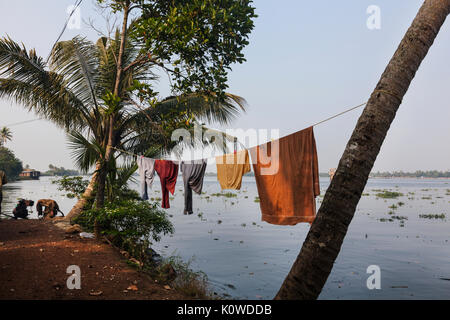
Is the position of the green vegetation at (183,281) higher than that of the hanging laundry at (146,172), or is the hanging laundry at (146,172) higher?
the hanging laundry at (146,172)

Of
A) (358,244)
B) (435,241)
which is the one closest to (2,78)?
(358,244)

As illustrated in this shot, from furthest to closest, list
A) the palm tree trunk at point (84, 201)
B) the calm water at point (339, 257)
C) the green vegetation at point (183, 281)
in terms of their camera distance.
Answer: the palm tree trunk at point (84, 201) < the calm water at point (339, 257) < the green vegetation at point (183, 281)

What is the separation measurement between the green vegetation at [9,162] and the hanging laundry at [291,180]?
179ft

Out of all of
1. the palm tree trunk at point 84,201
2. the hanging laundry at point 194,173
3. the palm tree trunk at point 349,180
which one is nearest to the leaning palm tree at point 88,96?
the palm tree trunk at point 84,201

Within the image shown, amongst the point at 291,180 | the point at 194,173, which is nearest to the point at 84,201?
the point at 194,173

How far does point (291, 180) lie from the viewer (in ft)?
16.6

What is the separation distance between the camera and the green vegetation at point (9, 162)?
49.6 meters

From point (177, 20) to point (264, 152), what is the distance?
3996mm

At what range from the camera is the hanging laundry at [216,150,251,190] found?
20.0ft

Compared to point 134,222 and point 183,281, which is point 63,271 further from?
point 183,281

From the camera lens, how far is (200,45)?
7.86 meters

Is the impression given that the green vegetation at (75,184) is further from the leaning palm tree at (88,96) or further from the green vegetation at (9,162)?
the green vegetation at (9,162)

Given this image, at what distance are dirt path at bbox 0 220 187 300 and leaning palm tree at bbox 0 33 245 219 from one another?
2.34m

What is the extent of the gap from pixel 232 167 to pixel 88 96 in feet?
24.5
